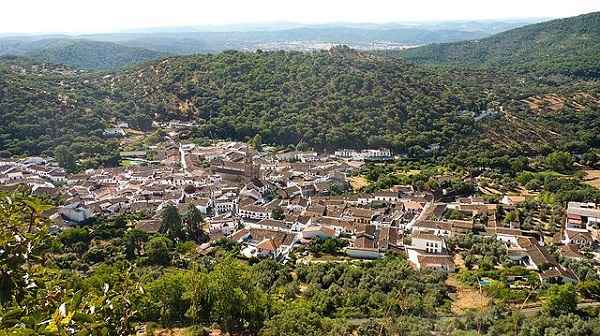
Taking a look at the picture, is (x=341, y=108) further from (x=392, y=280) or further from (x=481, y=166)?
(x=392, y=280)

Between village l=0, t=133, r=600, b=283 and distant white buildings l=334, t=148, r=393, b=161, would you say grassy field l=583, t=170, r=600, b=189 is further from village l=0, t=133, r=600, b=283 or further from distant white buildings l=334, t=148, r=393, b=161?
distant white buildings l=334, t=148, r=393, b=161

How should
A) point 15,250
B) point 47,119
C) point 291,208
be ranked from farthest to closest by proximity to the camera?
1. point 47,119
2. point 291,208
3. point 15,250

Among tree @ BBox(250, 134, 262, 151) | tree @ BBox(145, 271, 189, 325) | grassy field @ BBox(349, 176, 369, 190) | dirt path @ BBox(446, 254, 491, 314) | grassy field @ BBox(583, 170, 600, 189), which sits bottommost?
grassy field @ BBox(349, 176, 369, 190)

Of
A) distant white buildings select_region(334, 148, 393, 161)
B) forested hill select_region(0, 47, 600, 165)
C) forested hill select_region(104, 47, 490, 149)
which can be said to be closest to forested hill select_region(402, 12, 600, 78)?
forested hill select_region(0, 47, 600, 165)

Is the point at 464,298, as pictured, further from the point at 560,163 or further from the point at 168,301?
the point at 560,163

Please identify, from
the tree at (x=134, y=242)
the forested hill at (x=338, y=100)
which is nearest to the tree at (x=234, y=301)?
the tree at (x=134, y=242)

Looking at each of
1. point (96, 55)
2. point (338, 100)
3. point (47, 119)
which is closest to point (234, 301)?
point (47, 119)

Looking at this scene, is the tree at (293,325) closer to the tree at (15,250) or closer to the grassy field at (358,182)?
the tree at (15,250)

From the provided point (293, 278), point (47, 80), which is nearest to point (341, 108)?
point (293, 278)
